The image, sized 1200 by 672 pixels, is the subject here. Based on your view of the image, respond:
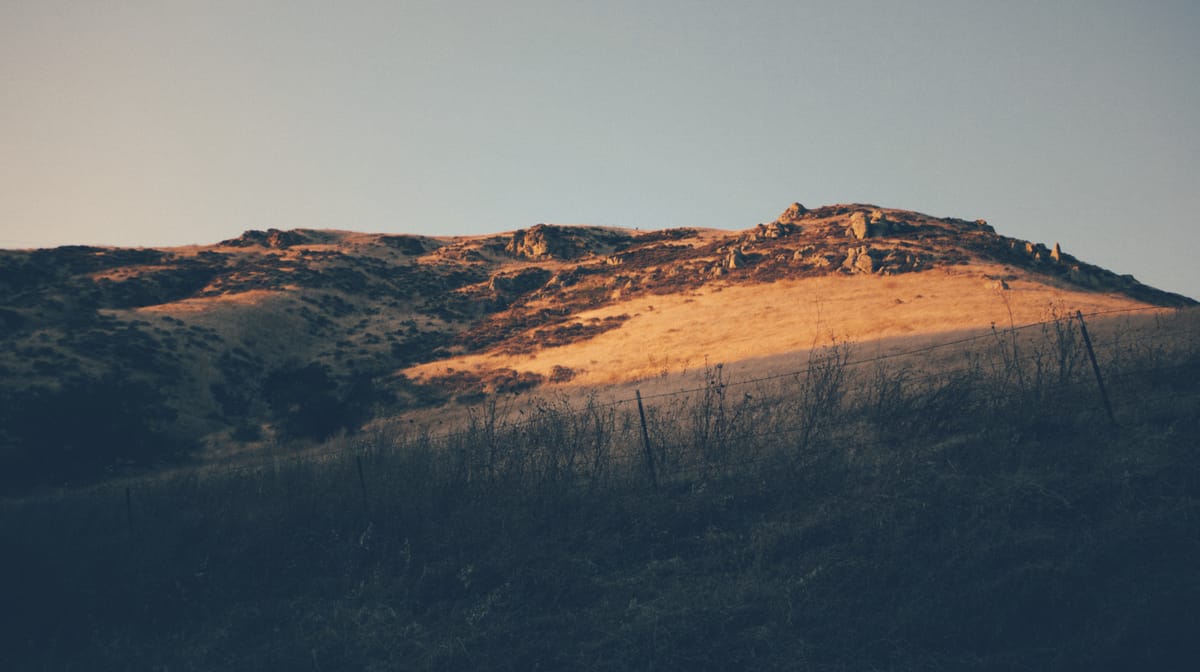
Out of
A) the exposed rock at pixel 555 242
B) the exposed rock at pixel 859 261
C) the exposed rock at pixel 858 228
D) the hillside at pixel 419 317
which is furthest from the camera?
the exposed rock at pixel 555 242

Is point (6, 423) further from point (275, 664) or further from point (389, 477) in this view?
point (275, 664)

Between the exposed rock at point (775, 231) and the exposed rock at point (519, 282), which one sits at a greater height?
the exposed rock at point (775, 231)

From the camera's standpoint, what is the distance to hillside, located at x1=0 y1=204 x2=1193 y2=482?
3678 centimetres

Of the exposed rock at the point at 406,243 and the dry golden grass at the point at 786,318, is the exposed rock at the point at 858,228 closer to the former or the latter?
the dry golden grass at the point at 786,318

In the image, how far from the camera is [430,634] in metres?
7.85

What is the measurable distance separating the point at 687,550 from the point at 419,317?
192 feet

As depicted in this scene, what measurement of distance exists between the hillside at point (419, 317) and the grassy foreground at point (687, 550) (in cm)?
2145

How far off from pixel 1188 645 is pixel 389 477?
36.1ft

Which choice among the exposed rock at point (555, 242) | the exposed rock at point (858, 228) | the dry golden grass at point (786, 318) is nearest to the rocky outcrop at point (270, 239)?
the exposed rock at point (555, 242)

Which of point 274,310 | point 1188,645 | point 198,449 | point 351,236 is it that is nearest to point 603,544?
point 1188,645

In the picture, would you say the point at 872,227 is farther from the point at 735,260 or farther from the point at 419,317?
the point at 419,317

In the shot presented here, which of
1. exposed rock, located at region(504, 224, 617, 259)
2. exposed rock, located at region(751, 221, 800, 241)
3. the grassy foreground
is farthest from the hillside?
the grassy foreground

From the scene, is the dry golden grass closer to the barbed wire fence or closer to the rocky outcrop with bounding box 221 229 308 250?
the barbed wire fence

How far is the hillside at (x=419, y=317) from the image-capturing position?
3678 centimetres
